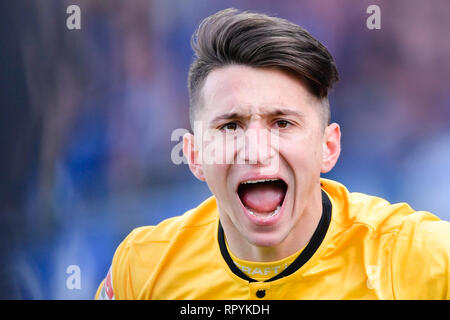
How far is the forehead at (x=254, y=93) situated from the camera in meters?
1.86

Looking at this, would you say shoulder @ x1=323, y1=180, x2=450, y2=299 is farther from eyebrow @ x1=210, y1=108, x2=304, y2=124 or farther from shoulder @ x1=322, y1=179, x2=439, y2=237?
eyebrow @ x1=210, y1=108, x2=304, y2=124

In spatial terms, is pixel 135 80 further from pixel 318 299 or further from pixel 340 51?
pixel 318 299

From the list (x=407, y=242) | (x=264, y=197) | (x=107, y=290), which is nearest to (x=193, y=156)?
(x=264, y=197)

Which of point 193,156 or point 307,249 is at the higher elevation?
point 193,156

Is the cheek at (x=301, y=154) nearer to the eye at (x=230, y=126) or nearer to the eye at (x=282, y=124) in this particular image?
the eye at (x=282, y=124)

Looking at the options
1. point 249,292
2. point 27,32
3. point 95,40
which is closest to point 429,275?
point 249,292

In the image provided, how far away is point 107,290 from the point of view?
7.72 ft

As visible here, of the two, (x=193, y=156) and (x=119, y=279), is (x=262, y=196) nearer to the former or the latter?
(x=193, y=156)

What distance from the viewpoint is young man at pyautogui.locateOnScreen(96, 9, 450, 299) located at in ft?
6.11

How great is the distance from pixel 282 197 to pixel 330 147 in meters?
0.31

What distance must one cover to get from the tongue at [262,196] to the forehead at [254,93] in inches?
11.8

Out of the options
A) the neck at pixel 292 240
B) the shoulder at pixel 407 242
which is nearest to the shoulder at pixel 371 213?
the shoulder at pixel 407 242

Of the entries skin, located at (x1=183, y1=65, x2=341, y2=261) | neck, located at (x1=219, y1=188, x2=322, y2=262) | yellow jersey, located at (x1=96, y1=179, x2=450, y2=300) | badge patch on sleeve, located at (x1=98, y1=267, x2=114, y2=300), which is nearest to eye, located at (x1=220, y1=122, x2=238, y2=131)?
skin, located at (x1=183, y1=65, x2=341, y2=261)

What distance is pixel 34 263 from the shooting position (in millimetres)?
2529
